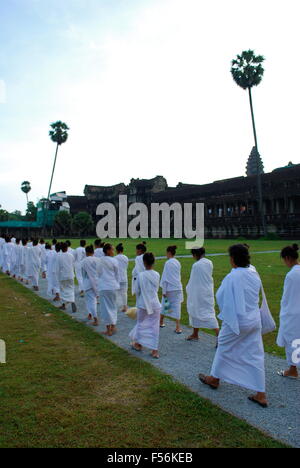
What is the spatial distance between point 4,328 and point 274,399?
19.8ft

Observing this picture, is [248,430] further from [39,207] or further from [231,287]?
[39,207]

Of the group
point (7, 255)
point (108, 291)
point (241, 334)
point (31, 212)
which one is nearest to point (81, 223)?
point (31, 212)

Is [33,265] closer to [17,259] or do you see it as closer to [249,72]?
[17,259]

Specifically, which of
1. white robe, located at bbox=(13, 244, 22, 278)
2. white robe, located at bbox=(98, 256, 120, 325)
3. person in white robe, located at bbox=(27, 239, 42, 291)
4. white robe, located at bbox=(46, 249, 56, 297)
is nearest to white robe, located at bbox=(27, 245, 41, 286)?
person in white robe, located at bbox=(27, 239, 42, 291)

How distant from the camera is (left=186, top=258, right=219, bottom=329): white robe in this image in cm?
692

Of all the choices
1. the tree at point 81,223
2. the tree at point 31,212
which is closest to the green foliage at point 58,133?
the tree at point 81,223

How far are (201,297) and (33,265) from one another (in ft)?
31.2

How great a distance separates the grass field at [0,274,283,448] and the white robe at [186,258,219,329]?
1583 mm

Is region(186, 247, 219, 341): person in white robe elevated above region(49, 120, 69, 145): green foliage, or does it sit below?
below

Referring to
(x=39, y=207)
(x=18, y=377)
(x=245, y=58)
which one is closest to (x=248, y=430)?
(x=18, y=377)

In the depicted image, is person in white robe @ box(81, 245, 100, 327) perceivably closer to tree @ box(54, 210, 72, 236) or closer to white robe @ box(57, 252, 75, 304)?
white robe @ box(57, 252, 75, 304)

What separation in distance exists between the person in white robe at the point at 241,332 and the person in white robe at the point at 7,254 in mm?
15992

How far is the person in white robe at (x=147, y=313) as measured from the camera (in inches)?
246

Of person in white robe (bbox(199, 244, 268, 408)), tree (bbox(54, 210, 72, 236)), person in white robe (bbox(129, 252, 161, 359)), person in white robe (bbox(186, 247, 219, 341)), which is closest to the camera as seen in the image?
person in white robe (bbox(199, 244, 268, 408))
